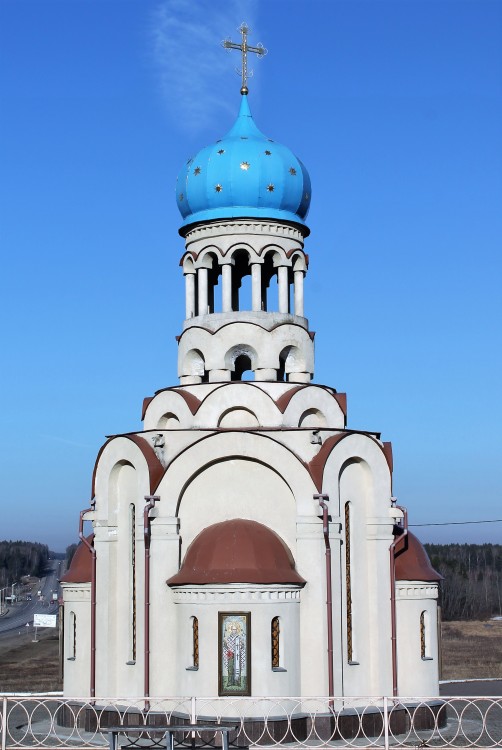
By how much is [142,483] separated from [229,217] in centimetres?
497

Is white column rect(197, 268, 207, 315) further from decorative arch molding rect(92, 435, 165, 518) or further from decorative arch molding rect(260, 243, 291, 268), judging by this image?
decorative arch molding rect(92, 435, 165, 518)

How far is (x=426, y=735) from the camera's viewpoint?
53.7ft

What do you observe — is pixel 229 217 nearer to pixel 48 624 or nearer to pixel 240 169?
pixel 240 169

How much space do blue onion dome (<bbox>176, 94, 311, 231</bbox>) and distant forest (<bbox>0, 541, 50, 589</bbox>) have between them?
316 ft

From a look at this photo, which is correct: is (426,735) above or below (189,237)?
below

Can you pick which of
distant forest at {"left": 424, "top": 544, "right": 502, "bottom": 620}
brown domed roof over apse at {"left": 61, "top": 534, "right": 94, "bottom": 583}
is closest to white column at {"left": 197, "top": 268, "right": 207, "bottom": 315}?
brown domed roof over apse at {"left": 61, "top": 534, "right": 94, "bottom": 583}

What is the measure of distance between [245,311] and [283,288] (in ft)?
2.95

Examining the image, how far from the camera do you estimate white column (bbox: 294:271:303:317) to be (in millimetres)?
18891

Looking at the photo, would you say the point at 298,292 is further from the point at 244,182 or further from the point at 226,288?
the point at 244,182

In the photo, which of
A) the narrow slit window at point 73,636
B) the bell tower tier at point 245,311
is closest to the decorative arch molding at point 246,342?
the bell tower tier at point 245,311

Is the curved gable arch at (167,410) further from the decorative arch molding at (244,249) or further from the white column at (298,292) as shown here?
the white column at (298,292)

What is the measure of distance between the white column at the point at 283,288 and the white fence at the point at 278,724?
21.9 feet

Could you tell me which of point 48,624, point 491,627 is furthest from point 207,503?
point 491,627

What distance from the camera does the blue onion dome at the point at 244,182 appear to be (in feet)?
61.0
